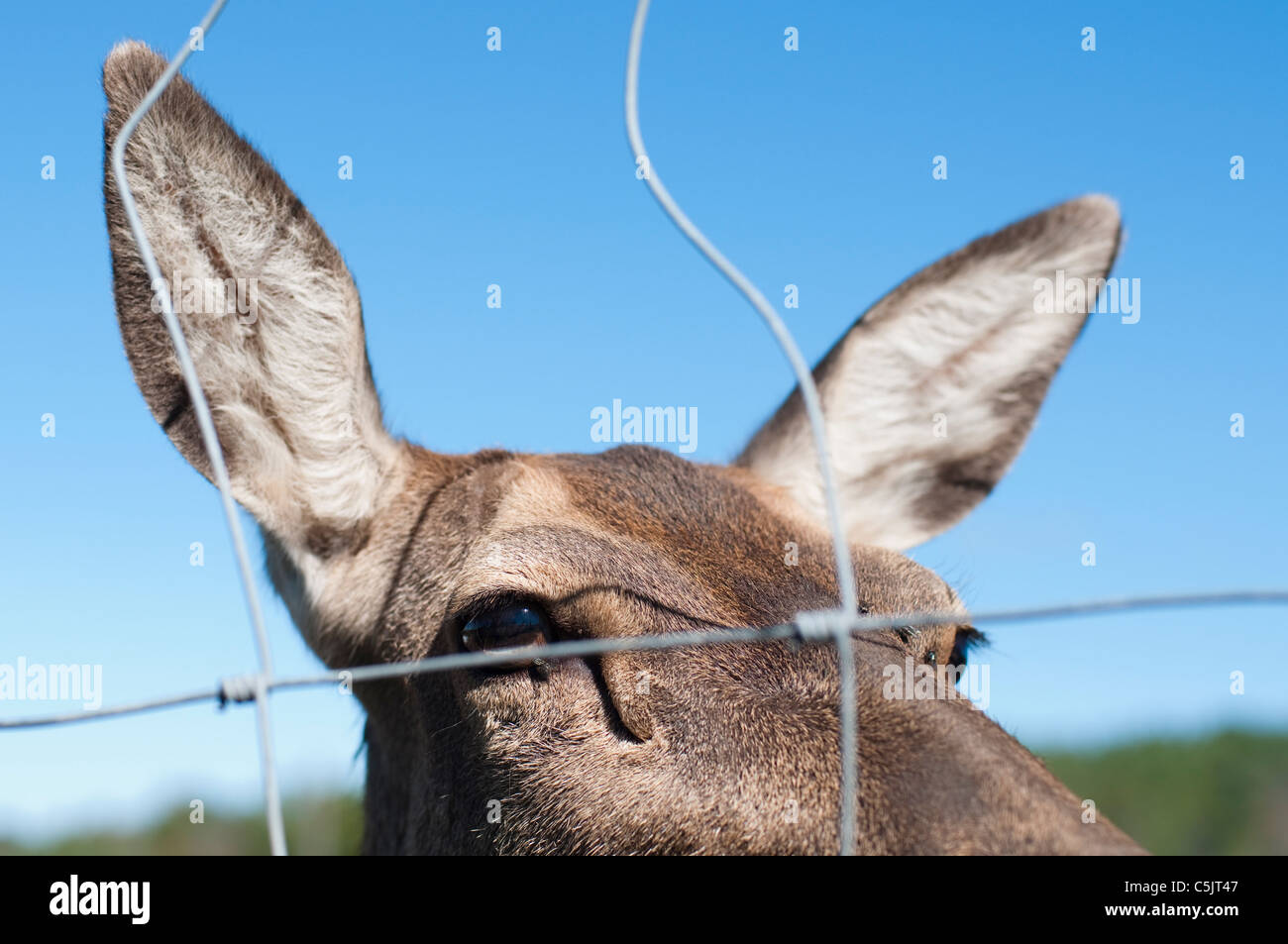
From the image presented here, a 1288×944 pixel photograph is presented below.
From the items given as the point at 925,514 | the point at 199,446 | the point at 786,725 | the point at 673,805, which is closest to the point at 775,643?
the point at 786,725

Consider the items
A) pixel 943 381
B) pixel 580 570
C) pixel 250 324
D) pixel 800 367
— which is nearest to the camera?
pixel 800 367

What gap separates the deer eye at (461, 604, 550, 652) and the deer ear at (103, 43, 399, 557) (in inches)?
42.0

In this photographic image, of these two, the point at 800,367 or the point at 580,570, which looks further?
the point at 580,570

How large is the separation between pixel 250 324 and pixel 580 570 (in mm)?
1616

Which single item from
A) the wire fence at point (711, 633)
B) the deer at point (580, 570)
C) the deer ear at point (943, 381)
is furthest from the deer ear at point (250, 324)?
the deer ear at point (943, 381)

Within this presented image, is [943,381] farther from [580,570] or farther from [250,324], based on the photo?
[250,324]

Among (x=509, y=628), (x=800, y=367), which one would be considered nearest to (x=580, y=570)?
(x=509, y=628)

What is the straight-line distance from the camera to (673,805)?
10.1ft

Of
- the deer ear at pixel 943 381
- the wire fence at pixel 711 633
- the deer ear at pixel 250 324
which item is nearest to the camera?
the wire fence at pixel 711 633

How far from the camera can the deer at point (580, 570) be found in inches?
119

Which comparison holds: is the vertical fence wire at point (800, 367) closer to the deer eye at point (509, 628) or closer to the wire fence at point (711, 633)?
the wire fence at point (711, 633)

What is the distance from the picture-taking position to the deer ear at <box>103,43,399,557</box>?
12.3ft

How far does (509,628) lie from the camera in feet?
11.7
